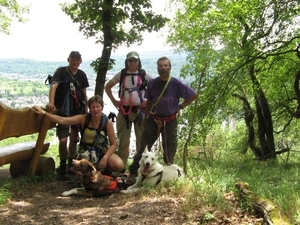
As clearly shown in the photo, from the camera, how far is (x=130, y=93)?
20.6ft

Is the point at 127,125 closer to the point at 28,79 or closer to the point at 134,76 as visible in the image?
the point at 134,76

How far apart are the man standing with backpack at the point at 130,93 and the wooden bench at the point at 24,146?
1225 mm

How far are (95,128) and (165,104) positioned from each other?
1155mm

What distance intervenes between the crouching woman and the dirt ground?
0.54 metres

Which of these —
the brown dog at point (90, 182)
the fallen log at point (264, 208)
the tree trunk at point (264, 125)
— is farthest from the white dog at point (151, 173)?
the tree trunk at point (264, 125)

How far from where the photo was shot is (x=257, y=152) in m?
17.4

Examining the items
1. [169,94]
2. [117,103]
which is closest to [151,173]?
[169,94]

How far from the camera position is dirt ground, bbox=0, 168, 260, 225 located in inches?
150

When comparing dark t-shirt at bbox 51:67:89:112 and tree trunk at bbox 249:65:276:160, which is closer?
dark t-shirt at bbox 51:67:89:112

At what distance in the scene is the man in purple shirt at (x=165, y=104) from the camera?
5695 mm

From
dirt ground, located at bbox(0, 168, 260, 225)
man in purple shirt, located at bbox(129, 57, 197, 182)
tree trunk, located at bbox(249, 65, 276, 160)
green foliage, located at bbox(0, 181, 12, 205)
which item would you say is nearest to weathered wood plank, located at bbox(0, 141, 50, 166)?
green foliage, located at bbox(0, 181, 12, 205)

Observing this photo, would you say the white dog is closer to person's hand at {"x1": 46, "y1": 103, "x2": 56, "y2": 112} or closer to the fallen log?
the fallen log

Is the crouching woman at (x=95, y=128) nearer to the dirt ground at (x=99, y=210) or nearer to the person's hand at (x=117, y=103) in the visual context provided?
the dirt ground at (x=99, y=210)

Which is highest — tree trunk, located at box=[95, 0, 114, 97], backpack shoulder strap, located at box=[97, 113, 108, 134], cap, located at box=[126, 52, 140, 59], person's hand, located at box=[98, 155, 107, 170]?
tree trunk, located at box=[95, 0, 114, 97]
